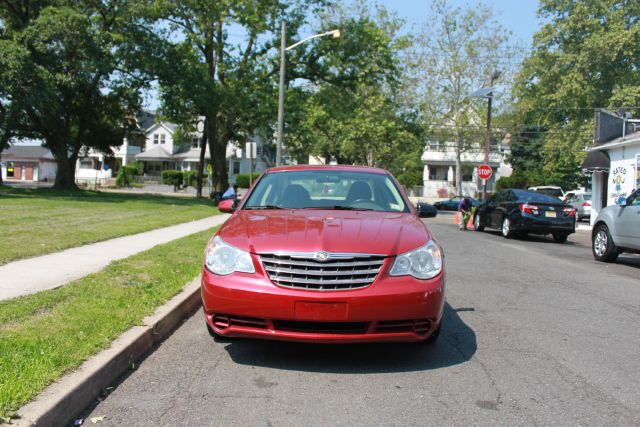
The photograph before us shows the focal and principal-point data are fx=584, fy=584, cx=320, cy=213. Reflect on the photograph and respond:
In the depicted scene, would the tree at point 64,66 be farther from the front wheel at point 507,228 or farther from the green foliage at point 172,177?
the green foliage at point 172,177

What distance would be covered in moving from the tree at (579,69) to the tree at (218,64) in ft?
67.4

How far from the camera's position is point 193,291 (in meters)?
6.75

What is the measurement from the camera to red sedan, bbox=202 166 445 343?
13.7ft

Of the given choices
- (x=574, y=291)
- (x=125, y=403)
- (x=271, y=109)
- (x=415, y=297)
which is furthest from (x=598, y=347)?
(x=271, y=109)

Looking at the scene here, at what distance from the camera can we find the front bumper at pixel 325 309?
4.16 meters

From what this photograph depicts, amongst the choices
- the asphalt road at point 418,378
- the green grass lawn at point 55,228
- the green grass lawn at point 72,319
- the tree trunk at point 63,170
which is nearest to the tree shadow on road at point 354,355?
the asphalt road at point 418,378

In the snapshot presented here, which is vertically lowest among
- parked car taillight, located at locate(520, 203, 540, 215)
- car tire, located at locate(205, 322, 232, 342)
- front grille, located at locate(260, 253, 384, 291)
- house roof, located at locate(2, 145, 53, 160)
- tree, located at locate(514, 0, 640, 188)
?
car tire, located at locate(205, 322, 232, 342)

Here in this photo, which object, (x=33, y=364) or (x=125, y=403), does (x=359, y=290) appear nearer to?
(x=125, y=403)

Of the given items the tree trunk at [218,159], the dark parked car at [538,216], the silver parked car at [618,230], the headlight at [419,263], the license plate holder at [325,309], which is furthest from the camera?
the tree trunk at [218,159]

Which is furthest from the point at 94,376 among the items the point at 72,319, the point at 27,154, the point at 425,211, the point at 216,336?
the point at 27,154

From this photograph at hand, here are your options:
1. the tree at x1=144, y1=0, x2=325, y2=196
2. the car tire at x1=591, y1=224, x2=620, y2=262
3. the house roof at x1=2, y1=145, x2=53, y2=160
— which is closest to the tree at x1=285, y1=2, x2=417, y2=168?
the tree at x1=144, y1=0, x2=325, y2=196

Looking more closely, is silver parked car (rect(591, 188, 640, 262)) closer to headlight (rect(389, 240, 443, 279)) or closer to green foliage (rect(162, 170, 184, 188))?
headlight (rect(389, 240, 443, 279))

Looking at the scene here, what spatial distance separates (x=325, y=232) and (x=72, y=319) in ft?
7.70

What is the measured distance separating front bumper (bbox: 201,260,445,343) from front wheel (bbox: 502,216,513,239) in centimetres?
1418
